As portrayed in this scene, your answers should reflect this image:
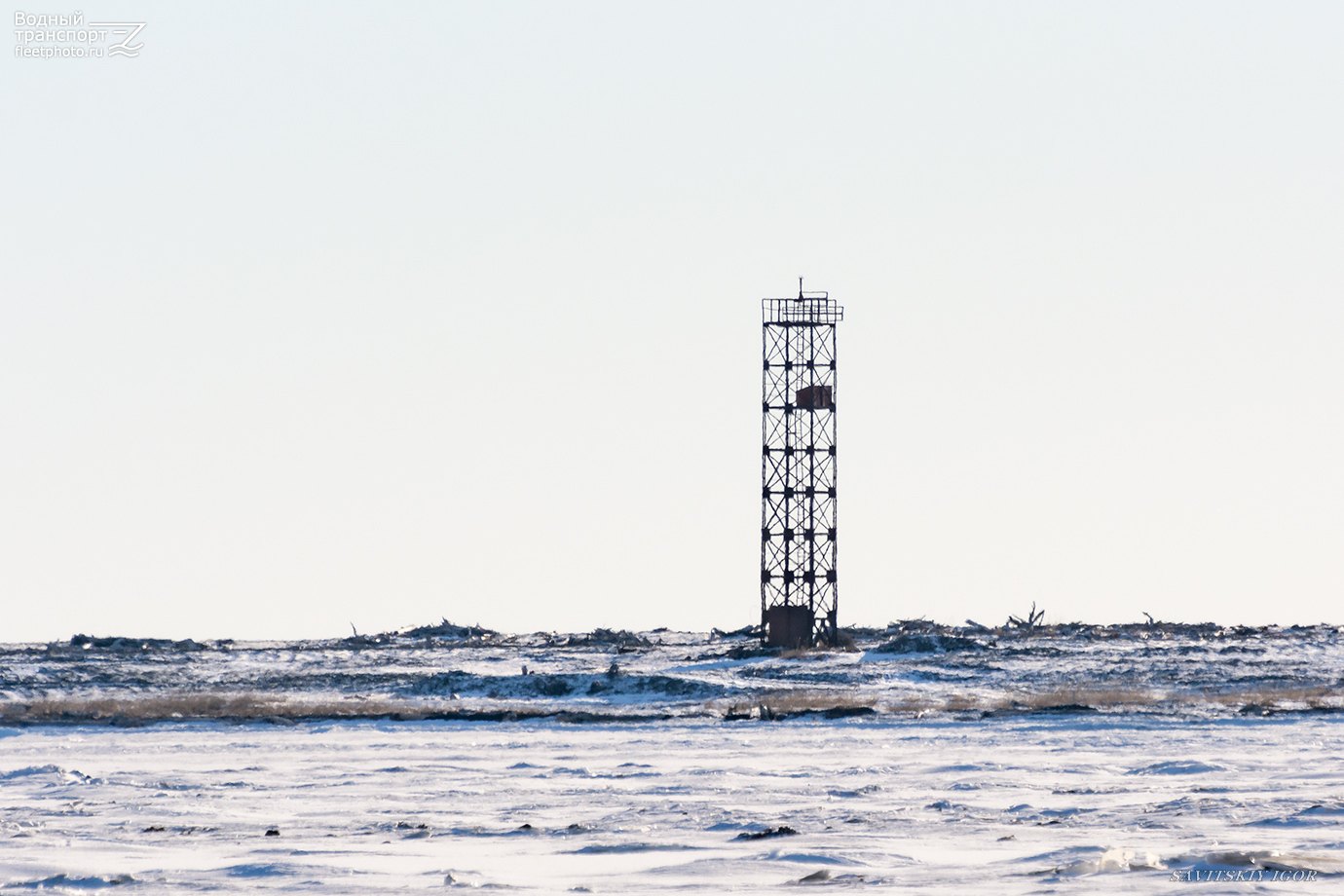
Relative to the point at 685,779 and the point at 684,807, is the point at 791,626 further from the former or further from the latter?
the point at 684,807

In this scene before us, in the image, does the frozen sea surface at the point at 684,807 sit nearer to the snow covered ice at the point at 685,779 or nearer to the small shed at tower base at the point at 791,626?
the snow covered ice at the point at 685,779

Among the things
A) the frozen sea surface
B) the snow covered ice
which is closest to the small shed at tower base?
the snow covered ice

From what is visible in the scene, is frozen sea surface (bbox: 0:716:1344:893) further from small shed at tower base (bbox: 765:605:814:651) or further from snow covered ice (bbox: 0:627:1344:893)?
small shed at tower base (bbox: 765:605:814:651)

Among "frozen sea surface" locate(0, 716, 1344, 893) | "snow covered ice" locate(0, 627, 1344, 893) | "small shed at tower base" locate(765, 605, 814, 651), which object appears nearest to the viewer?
"frozen sea surface" locate(0, 716, 1344, 893)

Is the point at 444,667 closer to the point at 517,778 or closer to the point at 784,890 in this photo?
the point at 517,778

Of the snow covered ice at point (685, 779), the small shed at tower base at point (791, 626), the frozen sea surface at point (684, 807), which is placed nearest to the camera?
the frozen sea surface at point (684, 807)

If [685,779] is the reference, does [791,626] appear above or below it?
above

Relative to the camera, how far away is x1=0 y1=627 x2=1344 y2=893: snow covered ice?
1088 centimetres

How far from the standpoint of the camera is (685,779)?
57.2 feet

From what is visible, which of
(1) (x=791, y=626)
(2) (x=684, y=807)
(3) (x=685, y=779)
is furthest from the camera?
(1) (x=791, y=626)

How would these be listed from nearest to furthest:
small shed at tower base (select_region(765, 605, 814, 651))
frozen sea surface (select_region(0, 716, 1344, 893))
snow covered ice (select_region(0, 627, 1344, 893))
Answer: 1. frozen sea surface (select_region(0, 716, 1344, 893))
2. snow covered ice (select_region(0, 627, 1344, 893))
3. small shed at tower base (select_region(765, 605, 814, 651))

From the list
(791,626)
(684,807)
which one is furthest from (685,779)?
(791,626)

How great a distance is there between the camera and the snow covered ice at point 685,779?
10875 millimetres

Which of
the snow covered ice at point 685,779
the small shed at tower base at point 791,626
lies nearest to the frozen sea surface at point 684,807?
the snow covered ice at point 685,779
